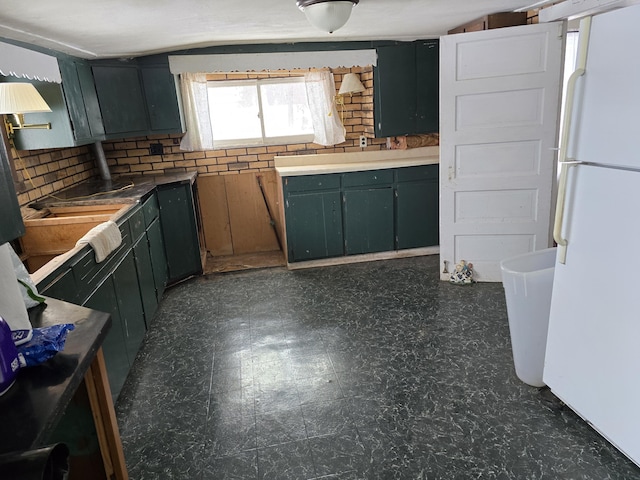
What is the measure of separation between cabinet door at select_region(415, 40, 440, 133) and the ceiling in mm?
224

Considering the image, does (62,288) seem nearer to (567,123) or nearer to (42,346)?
(42,346)

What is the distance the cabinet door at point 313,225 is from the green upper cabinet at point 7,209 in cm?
297

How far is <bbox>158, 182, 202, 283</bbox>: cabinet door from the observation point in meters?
3.67

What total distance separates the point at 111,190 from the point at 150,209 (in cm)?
37

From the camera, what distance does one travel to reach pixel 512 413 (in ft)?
6.69

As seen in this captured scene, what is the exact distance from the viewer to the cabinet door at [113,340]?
211 cm

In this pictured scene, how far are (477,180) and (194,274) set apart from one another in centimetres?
257

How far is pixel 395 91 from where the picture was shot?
4.13 metres

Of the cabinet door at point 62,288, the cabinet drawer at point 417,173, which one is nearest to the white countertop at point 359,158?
the cabinet drawer at point 417,173

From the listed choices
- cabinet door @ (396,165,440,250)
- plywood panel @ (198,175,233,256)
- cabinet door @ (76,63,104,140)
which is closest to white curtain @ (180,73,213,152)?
plywood panel @ (198,175,233,256)

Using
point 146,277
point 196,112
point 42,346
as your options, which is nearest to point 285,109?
point 196,112

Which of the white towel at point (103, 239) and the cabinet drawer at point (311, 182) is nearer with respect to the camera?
the white towel at point (103, 239)

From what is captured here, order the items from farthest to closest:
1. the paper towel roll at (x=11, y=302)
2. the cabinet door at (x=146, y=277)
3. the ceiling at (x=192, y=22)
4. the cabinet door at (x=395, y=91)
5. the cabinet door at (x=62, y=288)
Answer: the cabinet door at (x=395, y=91)
the cabinet door at (x=146, y=277)
the ceiling at (x=192, y=22)
the cabinet door at (x=62, y=288)
the paper towel roll at (x=11, y=302)

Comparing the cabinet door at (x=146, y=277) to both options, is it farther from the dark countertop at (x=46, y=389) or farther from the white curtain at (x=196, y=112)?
the dark countertop at (x=46, y=389)
